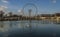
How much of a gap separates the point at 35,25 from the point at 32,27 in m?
0.12

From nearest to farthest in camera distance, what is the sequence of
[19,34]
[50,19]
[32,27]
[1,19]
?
[1,19]
[50,19]
[19,34]
[32,27]

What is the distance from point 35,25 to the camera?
3.13 metres

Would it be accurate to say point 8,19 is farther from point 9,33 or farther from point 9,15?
point 9,33

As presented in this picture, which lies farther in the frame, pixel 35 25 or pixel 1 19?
pixel 35 25

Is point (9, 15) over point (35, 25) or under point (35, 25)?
over

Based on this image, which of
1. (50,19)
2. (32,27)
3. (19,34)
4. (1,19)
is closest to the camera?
(1,19)

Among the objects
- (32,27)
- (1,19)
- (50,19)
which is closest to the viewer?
(1,19)

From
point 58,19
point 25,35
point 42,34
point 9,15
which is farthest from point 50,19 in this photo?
point 9,15

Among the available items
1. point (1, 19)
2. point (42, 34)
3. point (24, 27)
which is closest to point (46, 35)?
point (42, 34)

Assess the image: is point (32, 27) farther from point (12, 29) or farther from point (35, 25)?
point (12, 29)

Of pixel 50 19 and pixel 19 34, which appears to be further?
pixel 19 34

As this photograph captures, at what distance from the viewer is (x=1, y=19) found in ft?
8.11

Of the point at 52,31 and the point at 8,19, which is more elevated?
the point at 8,19

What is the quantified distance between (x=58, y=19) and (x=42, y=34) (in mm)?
477
